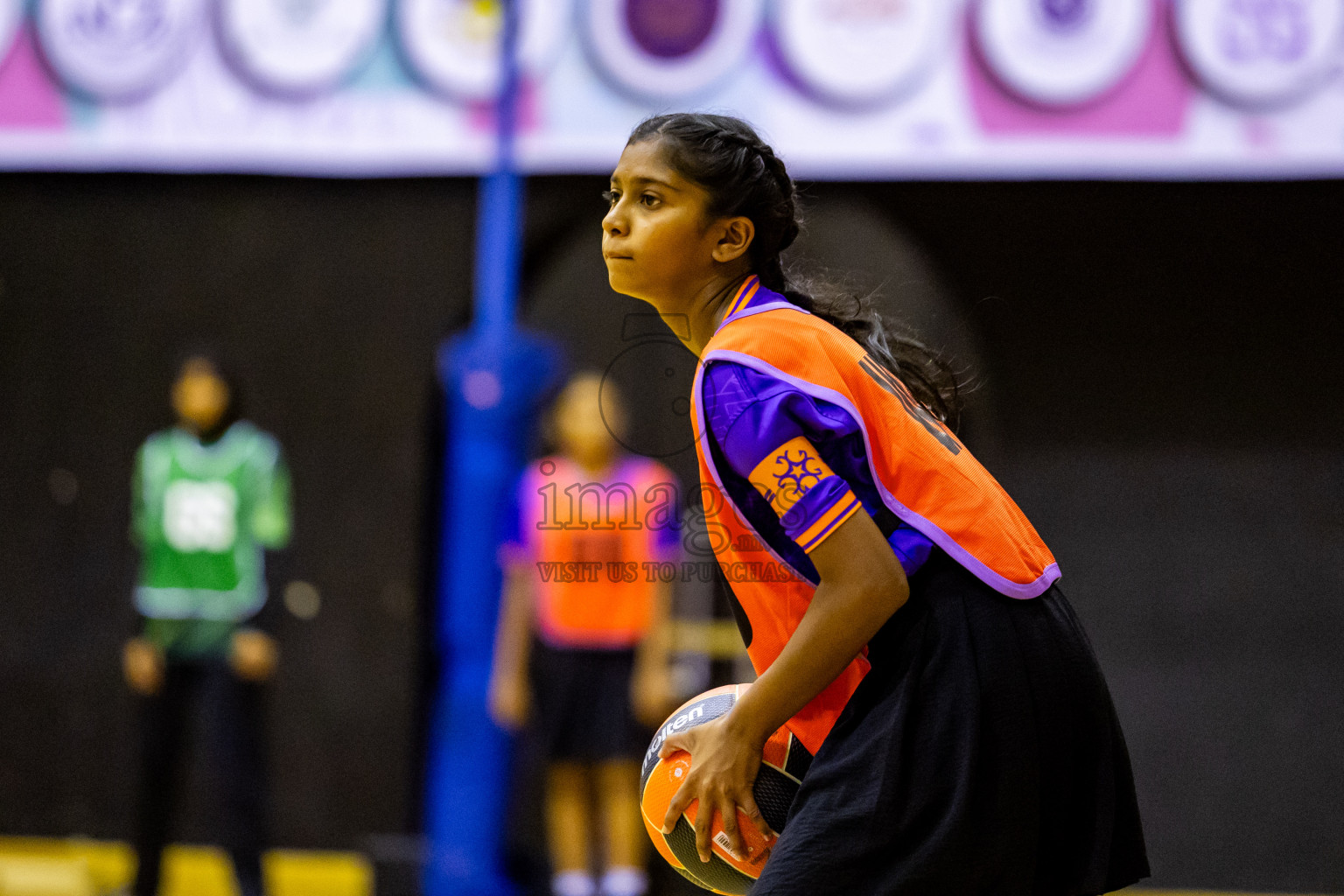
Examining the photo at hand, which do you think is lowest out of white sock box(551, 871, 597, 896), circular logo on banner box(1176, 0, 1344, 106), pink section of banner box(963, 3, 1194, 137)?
white sock box(551, 871, 597, 896)

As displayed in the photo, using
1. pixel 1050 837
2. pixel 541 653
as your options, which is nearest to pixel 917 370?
pixel 1050 837

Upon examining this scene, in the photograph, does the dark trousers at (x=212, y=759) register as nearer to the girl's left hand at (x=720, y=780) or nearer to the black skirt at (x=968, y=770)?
the girl's left hand at (x=720, y=780)

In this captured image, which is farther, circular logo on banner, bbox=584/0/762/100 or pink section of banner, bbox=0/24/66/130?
pink section of banner, bbox=0/24/66/130

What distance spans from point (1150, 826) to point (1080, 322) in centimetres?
203

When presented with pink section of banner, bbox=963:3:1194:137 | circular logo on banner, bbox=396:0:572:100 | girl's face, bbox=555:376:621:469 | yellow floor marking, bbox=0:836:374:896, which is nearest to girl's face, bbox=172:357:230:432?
girl's face, bbox=555:376:621:469

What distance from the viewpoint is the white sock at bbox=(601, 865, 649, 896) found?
13.8ft

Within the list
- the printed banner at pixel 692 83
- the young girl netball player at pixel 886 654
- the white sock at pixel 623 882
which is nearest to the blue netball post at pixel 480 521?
the printed banner at pixel 692 83

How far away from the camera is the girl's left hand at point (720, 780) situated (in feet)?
4.72

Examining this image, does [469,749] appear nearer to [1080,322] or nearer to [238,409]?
[238,409]

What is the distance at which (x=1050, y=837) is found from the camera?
144cm

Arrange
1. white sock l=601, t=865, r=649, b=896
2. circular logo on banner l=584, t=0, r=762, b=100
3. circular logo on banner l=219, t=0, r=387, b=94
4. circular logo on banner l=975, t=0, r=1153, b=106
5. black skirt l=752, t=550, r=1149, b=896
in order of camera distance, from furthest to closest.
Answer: circular logo on banner l=219, t=0, r=387, b=94 → circular logo on banner l=584, t=0, r=762, b=100 → circular logo on banner l=975, t=0, r=1153, b=106 → white sock l=601, t=865, r=649, b=896 → black skirt l=752, t=550, r=1149, b=896

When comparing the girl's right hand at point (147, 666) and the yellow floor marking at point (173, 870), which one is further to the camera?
the yellow floor marking at point (173, 870)

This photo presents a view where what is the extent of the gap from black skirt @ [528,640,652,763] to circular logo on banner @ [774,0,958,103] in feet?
7.60

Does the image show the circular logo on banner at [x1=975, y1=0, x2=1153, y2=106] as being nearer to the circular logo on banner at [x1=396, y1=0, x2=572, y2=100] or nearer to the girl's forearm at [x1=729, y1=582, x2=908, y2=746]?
the circular logo on banner at [x1=396, y1=0, x2=572, y2=100]
